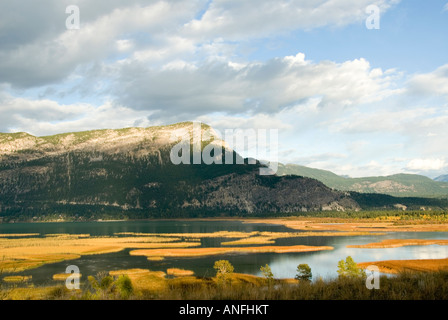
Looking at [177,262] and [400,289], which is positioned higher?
[400,289]

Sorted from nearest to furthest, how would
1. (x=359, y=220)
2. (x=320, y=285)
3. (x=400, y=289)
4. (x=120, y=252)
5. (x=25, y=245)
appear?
(x=400, y=289), (x=320, y=285), (x=120, y=252), (x=25, y=245), (x=359, y=220)

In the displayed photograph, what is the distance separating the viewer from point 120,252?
85.1 meters

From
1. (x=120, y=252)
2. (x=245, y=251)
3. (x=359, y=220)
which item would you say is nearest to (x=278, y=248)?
(x=245, y=251)

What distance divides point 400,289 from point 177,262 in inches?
2221

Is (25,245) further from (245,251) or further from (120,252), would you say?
(245,251)

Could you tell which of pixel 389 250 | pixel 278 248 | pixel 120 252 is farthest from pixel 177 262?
pixel 389 250

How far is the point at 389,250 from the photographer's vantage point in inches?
3246

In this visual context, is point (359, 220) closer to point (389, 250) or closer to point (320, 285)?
point (389, 250)
